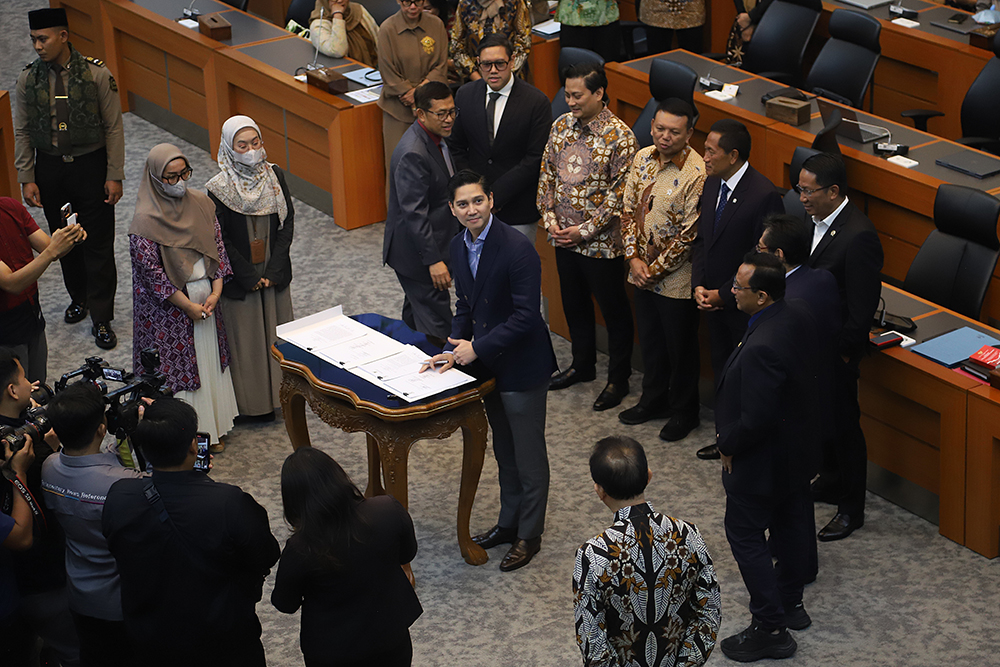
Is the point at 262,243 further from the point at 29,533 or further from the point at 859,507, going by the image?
the point at 859,507

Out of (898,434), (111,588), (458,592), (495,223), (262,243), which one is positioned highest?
(495,223)

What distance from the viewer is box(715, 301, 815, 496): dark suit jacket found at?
4.03 m

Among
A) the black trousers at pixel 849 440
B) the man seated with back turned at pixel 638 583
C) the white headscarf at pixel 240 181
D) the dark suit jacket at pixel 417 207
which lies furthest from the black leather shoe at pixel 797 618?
the white headscarf at pixel 240 181

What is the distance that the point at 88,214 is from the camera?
256 inches

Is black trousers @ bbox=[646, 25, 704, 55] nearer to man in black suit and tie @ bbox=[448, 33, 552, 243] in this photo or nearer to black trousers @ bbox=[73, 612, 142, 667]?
man in black suit and tie @ bbox=[448, 33, 552, 243]

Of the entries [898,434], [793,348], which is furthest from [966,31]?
[793,348]

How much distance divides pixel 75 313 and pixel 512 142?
2674mm

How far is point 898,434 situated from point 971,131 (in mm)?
2747

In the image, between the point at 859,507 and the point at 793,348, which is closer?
the point at 793,348

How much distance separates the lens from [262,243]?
5637 millimetres

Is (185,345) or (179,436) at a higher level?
(179,436)

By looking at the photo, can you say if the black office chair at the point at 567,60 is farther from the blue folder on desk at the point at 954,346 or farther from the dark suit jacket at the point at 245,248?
the blue folder on desk at the point at 954,346

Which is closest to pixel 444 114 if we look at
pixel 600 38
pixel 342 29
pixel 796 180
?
pixel 796 180

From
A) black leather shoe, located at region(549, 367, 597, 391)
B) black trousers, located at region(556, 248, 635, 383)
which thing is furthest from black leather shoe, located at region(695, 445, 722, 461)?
black leather shoe, located at region(549, 367, 597, 391)
